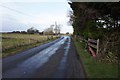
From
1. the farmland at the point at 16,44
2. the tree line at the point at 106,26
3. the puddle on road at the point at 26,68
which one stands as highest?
the tree line at the point at 106,26

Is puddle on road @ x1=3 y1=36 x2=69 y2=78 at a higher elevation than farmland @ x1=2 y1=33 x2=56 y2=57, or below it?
below

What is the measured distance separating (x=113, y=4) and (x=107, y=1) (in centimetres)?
51

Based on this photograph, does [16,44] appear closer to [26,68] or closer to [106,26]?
[106,26]

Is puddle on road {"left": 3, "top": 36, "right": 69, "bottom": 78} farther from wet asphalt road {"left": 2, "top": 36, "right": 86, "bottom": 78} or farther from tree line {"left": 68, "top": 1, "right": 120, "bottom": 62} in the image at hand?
tree line {"left": 68, "top": 1, "right": 120, "bottom": 62}

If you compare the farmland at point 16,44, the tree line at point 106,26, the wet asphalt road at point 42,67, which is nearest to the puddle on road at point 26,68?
the wet asphalt road at point 42,67

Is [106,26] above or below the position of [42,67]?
above

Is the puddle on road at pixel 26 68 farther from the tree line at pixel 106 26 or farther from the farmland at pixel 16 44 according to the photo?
the farmland at pixel 16 44

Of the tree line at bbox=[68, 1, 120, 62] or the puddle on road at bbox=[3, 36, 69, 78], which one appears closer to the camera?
the puddle on road at bbox=[3, 36, 69, 78]

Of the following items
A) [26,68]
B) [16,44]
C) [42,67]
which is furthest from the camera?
[16,44]

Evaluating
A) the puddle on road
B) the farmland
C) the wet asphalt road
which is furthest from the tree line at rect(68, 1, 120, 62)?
the farmland

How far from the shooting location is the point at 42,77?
1071 cm

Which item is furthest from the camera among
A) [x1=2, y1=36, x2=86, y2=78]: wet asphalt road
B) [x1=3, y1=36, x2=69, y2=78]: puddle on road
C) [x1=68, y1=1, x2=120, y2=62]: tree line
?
[x1=68, y1=1, x2=120, y2=62]: tree line

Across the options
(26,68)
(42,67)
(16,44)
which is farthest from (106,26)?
(16,44)

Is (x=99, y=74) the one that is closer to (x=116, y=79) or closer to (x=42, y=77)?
(x=116, y=79)
